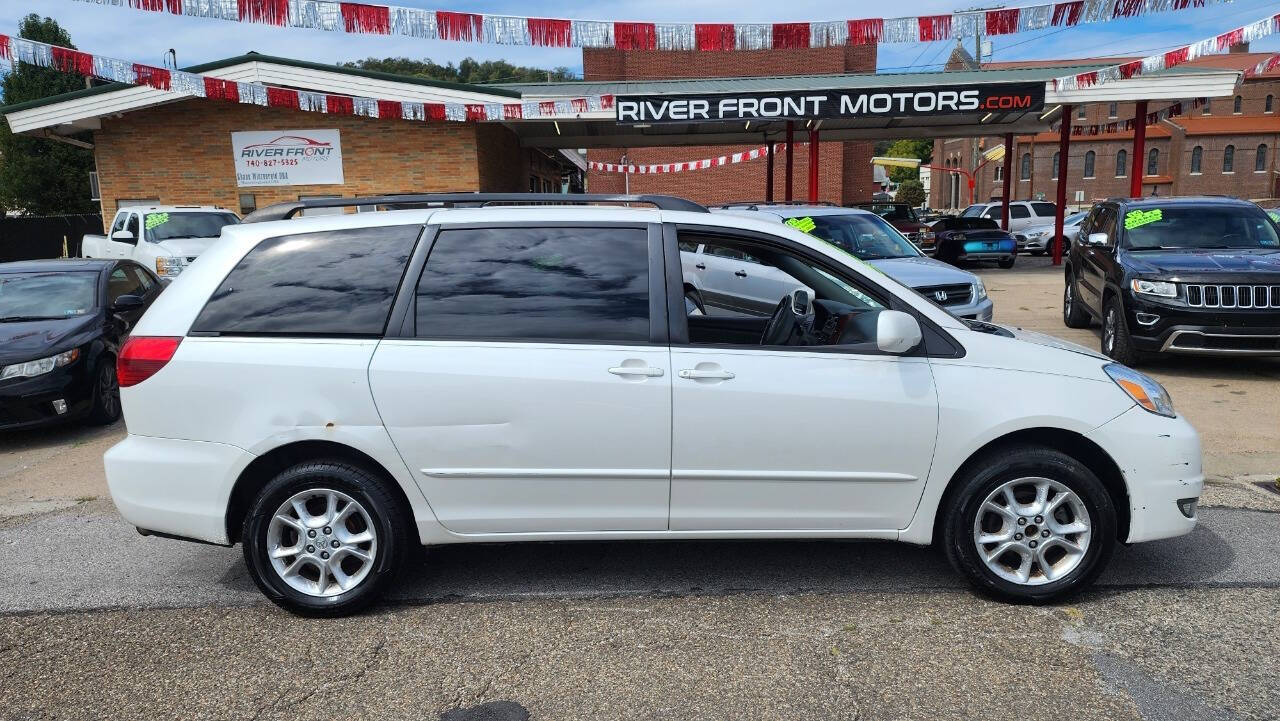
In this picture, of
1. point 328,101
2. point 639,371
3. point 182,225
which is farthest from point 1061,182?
point 639,371

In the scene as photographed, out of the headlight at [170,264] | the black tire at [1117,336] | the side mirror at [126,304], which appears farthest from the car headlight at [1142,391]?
the headlight at [170,264]

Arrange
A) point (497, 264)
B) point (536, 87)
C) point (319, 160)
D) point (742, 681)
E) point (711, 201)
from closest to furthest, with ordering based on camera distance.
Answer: point (742, 681), point (497, 264), point (319, 160), point (536, 87), point (711, 201)

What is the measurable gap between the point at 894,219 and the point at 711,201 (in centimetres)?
1196

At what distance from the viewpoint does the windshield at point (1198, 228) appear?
926 centimetres

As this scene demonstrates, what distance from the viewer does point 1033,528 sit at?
3.77 m

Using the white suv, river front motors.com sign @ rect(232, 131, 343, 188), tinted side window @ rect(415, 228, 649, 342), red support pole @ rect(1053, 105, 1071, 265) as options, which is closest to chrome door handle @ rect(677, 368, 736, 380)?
the white suv

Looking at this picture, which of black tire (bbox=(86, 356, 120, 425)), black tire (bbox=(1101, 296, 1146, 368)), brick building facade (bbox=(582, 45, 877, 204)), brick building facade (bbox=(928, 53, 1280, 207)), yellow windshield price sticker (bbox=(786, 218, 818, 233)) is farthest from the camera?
brick building facade (bbox=(928, 53, 1280, 207))

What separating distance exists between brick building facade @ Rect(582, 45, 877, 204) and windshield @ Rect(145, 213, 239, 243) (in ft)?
72.6

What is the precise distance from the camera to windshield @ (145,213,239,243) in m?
15.4

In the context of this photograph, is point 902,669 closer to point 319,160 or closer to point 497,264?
point 497,264

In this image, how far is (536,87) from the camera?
73.6 ft

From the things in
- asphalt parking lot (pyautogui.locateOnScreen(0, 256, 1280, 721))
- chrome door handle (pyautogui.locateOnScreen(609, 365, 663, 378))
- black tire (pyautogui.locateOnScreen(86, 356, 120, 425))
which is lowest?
asphalt parking lot (pyautogui.locateOnScreen(0, 256, 1280, 721))

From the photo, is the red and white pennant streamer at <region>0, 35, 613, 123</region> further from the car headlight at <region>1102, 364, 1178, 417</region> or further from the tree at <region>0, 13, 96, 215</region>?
the tree at <region>0, 13, 96, 215</region>

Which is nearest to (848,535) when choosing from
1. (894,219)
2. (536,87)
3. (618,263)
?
(618,263)
